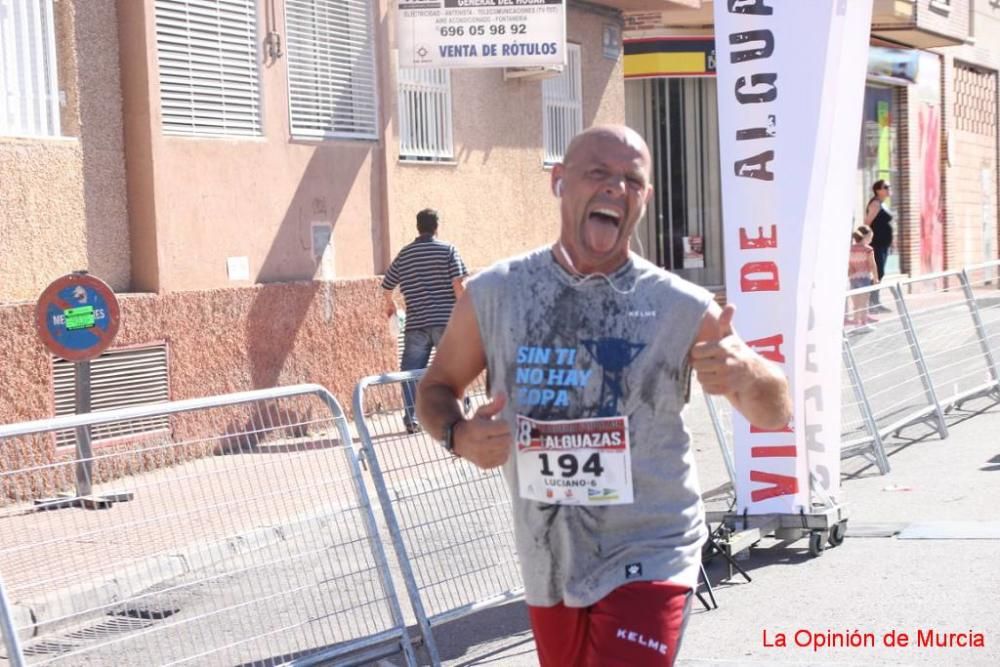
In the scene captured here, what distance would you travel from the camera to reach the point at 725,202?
7.72m

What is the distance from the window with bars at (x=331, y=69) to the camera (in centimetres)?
1418

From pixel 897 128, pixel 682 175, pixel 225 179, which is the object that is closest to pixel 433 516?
pixel 225 179

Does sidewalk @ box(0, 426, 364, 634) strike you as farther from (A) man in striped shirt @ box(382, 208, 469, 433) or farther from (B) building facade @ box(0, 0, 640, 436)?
(A) man in striped shirt @ box(382, 208, 469, 433)

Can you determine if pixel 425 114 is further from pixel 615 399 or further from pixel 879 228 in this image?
pixel 615 399

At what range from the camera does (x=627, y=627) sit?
372 centimetres

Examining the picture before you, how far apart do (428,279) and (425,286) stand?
68 millimetres

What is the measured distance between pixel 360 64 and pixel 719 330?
1181 centimetres

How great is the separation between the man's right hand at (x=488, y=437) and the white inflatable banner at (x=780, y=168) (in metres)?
4.06

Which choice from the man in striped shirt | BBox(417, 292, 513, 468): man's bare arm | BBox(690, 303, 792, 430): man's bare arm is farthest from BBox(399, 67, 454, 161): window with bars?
BBox(690, 303, 792, 430): man's bare arm

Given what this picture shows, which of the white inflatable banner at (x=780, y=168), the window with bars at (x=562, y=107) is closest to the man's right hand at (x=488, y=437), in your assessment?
the white inflatable banner at (x=780, y=168)

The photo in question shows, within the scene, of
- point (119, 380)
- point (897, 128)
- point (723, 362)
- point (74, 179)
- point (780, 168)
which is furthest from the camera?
point (897, 128)

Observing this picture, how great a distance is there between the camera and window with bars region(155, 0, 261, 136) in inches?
491

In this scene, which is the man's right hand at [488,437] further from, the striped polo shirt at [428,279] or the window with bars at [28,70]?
the striped polo shirt at [428,279]

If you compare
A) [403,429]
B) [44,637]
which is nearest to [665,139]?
[403,429]
